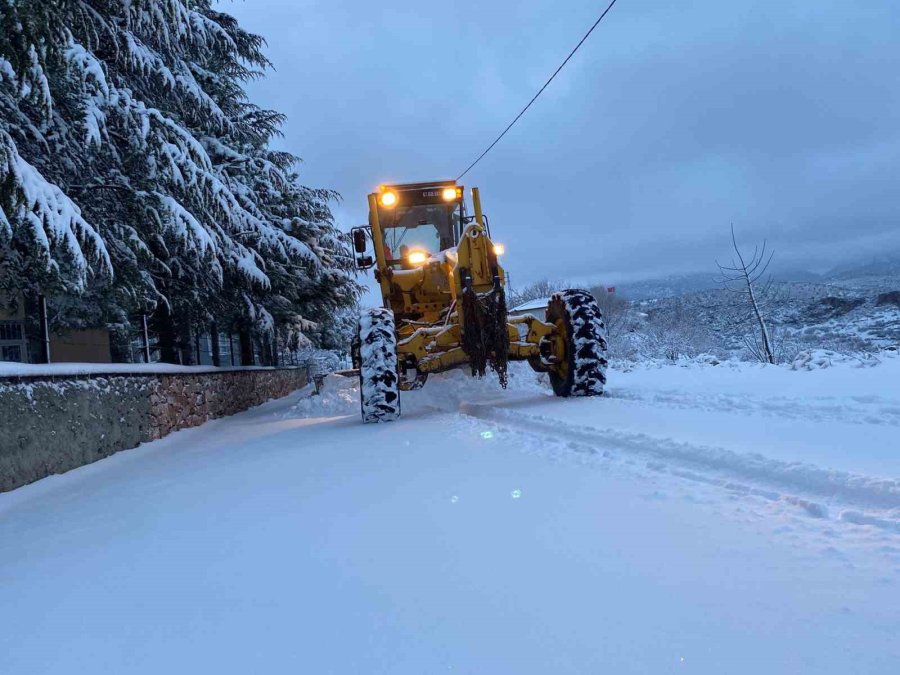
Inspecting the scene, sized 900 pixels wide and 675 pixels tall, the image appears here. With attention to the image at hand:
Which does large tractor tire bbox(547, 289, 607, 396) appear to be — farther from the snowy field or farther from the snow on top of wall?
the snow on top of wall

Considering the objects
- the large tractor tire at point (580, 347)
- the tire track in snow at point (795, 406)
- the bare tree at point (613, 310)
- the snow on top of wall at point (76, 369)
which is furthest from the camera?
the bare tree at point (613, 310)

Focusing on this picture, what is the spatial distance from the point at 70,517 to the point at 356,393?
6948 mm

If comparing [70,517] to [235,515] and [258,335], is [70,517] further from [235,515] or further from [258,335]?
[258,335]

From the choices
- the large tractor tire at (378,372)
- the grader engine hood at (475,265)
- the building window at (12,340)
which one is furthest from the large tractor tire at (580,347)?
the building window at (12,340)

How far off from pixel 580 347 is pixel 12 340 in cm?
1601

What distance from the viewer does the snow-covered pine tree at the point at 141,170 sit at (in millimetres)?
5840

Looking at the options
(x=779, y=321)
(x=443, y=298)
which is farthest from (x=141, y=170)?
(x=779, y=321)

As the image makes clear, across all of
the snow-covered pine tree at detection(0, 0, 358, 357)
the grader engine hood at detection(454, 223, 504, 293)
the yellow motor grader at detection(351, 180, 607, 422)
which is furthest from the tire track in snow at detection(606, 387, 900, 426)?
the snow-covered pine tree at detection(0, 0, 358, 357)

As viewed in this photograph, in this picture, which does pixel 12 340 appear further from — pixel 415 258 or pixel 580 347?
pixel 580 347

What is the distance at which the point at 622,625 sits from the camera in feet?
5.84

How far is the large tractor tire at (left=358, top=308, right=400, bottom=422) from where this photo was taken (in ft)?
22.6

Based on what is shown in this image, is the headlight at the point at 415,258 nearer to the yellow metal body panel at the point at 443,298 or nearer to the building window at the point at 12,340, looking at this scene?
the yellow metal body panel at the point at 443,298

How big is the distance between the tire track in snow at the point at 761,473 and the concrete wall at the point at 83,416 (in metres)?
4.42

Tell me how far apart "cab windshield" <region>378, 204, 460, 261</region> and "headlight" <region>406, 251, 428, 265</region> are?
8 centimetres
